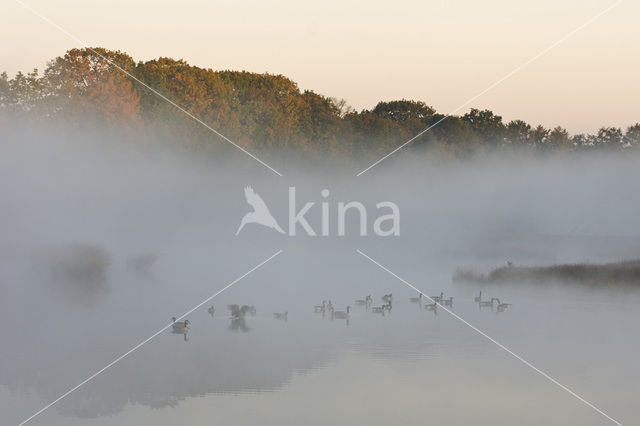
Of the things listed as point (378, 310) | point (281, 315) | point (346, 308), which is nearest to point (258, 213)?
point (346, 308)

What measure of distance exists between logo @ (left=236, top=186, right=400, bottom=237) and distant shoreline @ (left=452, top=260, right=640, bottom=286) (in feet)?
127

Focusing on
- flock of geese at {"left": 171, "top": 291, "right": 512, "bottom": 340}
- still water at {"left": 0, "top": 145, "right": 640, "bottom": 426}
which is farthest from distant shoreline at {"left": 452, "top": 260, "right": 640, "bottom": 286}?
flock of geese at {"left": 171, "top": 291, "right": 512, "bottom": 340}

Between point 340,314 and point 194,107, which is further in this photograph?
point 194,107

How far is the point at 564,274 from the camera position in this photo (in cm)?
6216

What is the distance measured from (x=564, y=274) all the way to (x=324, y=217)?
5738 cm

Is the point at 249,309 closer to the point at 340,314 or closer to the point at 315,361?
the point at 340,314

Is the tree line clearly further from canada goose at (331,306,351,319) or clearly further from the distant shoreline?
canada goose at (331,306,351,319)

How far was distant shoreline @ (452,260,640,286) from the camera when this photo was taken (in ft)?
194

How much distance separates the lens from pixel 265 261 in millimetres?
73062

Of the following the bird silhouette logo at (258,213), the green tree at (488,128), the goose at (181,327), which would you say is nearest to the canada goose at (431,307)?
the goose at (181,327)

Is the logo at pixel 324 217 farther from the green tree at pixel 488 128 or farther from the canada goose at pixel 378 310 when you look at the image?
the green tree at pixel 488 128

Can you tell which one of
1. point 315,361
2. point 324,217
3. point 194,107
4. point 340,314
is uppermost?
point 194,107

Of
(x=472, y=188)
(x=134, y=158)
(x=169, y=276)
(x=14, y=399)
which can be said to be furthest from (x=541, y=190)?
(x=14, y=399)

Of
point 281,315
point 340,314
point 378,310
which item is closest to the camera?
point 281,315
